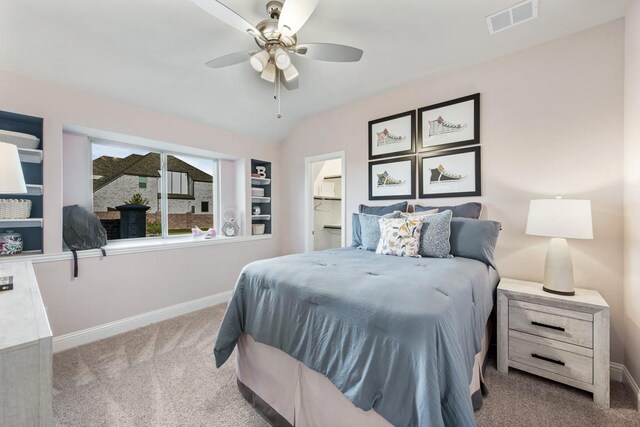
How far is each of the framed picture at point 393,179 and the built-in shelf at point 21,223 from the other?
3.28 m

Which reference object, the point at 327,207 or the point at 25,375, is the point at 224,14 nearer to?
the point at 25,375

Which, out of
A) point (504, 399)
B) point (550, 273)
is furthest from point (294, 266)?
point (550, 273)

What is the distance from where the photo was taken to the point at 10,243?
223 centimetres

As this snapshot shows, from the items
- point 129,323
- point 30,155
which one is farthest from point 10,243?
point 129,323

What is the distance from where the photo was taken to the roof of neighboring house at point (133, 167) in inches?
119

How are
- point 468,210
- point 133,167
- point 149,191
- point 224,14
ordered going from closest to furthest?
point 224,14 < point 468,210 < point 133,167 < point 149,191

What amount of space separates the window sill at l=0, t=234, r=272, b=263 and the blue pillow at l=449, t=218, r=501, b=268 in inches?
110

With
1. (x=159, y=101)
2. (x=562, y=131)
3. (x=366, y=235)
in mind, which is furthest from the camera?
(x=159, y=101)

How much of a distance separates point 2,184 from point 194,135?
212 centimetres

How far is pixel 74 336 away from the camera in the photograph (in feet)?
7.89

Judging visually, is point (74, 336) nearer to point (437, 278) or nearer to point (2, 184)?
point (2, 184)

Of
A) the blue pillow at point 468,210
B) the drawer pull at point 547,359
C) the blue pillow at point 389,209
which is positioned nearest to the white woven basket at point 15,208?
the blue pillow at point 389,209

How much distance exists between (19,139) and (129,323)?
1.90 metres

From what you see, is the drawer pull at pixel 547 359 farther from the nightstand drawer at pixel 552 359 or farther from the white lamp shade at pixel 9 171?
the white lamp shade at pixel 9 171
